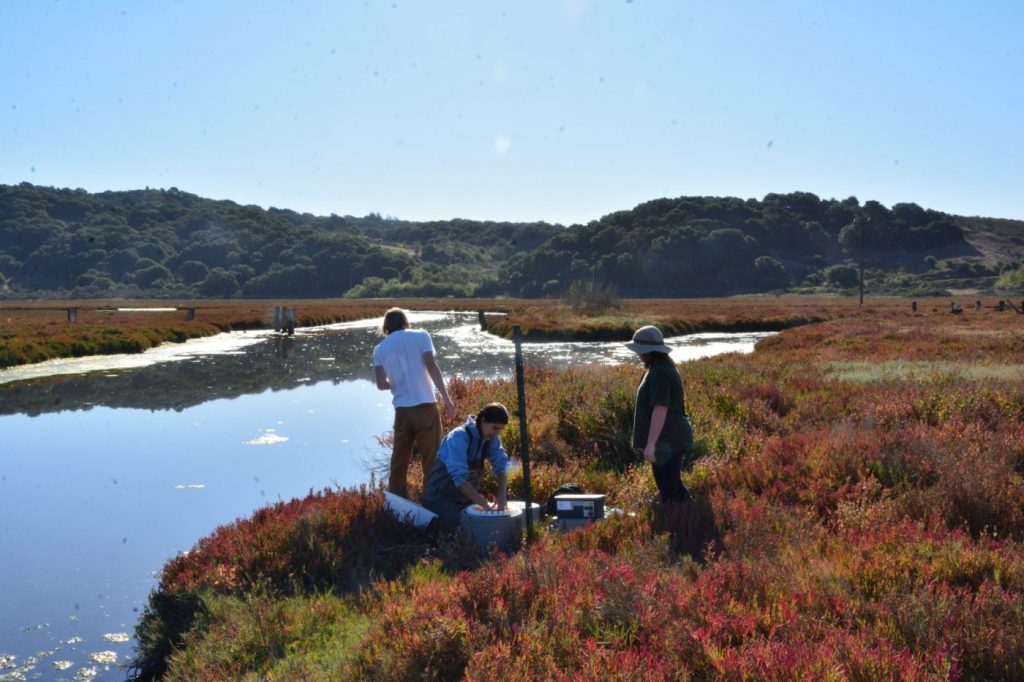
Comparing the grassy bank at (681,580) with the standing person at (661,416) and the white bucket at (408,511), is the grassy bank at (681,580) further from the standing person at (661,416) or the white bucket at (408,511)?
the standing person at (661,416)

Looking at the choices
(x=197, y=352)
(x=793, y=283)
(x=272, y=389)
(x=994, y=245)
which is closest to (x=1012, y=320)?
(x=272, y=389)

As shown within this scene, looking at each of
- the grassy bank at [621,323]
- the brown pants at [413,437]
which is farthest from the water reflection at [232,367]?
the brown pants at [413,437]

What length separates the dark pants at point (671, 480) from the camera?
24.1 feet

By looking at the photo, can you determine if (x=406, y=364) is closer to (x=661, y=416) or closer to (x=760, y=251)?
(x=661, y=416)

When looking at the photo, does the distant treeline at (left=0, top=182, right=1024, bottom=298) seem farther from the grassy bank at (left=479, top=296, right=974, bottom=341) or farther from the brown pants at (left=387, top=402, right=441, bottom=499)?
the brown pants at (left=387, top=402, right=441, bottom=499)

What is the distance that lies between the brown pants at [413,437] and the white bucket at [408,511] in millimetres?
433

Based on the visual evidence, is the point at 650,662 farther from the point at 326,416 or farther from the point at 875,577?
the point at 326,416

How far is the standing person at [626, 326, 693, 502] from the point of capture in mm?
7020

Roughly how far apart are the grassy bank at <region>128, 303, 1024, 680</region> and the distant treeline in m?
124

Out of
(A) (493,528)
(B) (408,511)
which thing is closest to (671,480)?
(A) (493,528)

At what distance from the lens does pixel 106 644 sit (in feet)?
21.0

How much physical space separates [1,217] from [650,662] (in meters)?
216

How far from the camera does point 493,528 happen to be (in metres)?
6.81

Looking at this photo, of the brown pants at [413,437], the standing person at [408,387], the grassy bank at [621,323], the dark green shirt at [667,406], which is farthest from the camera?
the grassy bank at [621,323]
